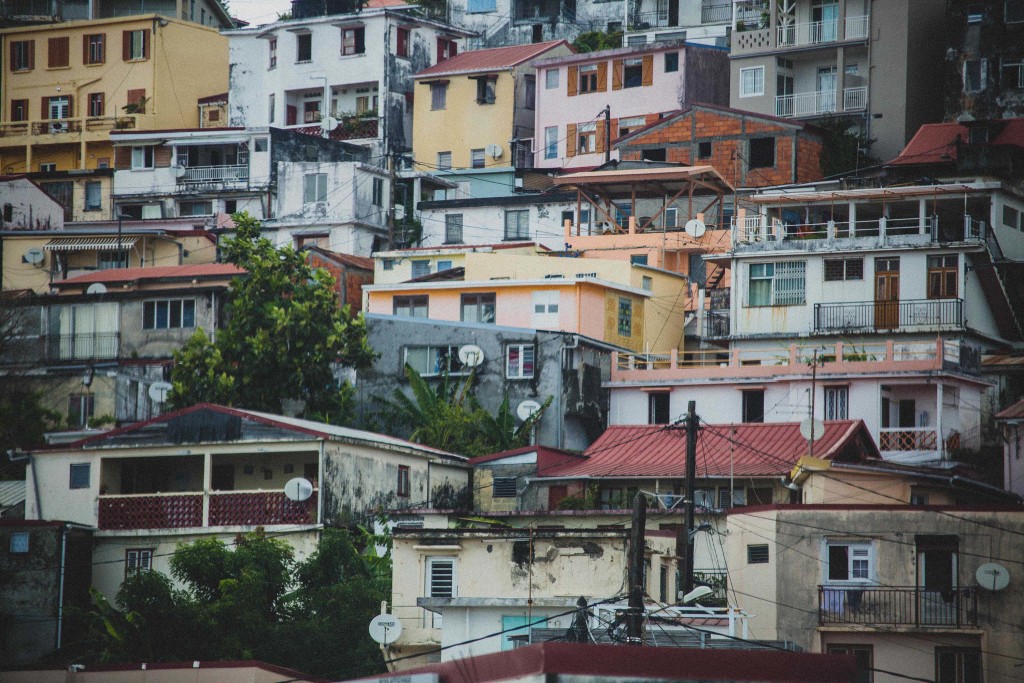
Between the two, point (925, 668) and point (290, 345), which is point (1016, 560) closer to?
point (925, 668)

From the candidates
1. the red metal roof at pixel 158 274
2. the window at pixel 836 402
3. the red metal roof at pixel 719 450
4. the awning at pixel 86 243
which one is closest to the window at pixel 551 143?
the awning at pixel 86 243

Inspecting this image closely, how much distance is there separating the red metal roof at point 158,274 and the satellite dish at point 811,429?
20.0m

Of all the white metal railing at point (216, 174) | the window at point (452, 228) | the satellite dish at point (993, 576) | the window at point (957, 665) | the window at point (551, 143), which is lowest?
the window at point (957, 665)

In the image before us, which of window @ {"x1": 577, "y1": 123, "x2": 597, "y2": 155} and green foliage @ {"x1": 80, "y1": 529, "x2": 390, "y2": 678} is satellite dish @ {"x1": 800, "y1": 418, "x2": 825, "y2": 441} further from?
window @ {"x1": 577, "y1": 123, "x2": 597, "y2": 155}

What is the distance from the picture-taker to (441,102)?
7719cm

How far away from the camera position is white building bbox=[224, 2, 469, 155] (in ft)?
257

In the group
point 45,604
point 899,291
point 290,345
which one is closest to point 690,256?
point 899,291

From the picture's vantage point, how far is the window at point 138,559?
1687 inches

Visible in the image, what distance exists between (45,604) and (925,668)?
788 inches

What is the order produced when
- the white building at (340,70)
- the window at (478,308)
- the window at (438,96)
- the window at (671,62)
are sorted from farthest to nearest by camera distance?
the white building at (340,70)
the window at (438,96)
the window at (671,62)
the window at (478,308)

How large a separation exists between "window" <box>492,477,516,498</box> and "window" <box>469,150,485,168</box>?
3276 centimetres

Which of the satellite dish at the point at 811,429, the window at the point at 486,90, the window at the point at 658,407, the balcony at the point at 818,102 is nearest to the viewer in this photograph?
the satellite dish at the point at 811,429

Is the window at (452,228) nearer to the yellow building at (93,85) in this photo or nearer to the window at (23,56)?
the yellow building at (93,85)

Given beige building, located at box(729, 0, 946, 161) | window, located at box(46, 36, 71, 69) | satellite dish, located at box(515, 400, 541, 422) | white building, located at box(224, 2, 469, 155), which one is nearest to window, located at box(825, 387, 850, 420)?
satellite dish, located at box(515, 400, 541, 422)
